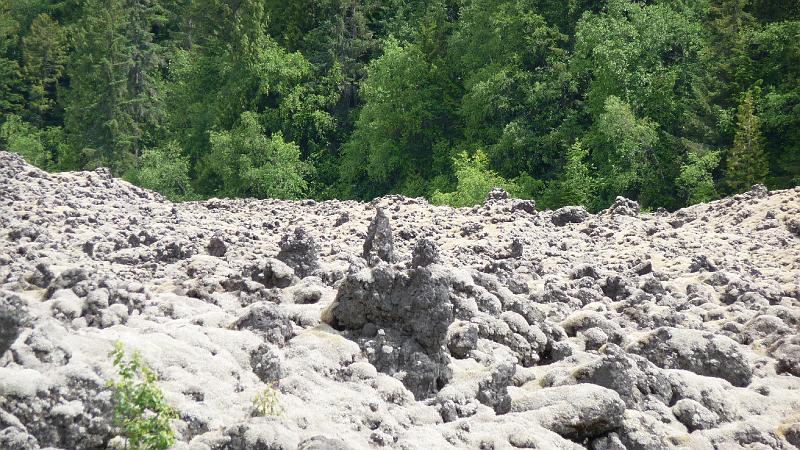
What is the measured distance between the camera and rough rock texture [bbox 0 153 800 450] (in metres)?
13.8

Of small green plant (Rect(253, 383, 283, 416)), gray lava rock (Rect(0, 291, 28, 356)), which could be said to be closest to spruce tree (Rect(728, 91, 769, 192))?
small green plant (Rect(253, 383, 283, 416))

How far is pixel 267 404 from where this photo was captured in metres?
14.1

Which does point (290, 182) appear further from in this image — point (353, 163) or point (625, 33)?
point (625, 33)

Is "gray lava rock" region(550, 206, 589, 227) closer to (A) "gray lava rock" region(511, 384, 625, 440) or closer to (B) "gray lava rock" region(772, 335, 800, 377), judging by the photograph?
(B) "gray lava rock" region(772, 335, 800, 377)

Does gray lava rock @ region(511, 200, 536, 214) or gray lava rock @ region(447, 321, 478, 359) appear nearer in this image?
gray lava rock @ region(447, 321, 478, 359)

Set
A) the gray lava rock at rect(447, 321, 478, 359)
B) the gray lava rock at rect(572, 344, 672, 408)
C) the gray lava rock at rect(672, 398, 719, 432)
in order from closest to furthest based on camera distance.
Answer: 1. the gray lava rock at rect(572, 344, 672, 408)
2. the gray lava rock at rect(672, 398, 719, 432)
3. the gray lava rock at rect(447, 321, 478, 359)

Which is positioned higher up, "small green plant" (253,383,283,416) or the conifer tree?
"small green plant" (253,383,283,416)

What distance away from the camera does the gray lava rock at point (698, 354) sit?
18688 mm

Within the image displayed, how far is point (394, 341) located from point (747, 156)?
100ft

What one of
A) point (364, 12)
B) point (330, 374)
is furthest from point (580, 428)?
point (364, 12)

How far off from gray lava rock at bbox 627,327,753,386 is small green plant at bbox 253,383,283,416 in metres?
6.13

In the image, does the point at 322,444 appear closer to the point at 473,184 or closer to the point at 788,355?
the point at 788,355

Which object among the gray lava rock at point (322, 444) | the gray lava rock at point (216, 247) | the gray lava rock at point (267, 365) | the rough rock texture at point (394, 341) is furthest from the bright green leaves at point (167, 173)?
the gray lava rock at point (322, 444)

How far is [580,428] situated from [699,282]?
31.9ft
